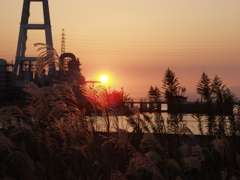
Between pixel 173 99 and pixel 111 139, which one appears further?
pixel 173 99

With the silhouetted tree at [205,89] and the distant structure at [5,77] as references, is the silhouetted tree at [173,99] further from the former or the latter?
the distant structure at [5,77]

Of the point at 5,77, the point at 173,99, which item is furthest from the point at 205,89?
the point at 5,77

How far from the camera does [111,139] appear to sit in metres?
4.96

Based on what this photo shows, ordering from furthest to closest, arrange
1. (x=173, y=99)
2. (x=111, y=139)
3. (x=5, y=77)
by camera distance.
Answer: (x=5, y=77) < (x=173, y=99) < (x=111, y=139)

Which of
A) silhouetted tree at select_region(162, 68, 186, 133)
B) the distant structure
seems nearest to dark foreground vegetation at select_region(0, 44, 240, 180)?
silhouetted tree at select_region(162, 68, 186, 133)

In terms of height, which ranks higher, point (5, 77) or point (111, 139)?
point (5, 77)

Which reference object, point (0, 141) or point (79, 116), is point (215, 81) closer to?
point (79, 116)

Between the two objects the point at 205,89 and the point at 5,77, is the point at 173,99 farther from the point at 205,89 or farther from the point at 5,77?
the point at 5,77

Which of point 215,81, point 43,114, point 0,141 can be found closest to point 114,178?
point 43,114

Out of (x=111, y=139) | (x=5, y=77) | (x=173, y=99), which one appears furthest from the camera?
(x=5, y=77)

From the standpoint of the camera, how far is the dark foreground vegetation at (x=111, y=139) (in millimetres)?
4523

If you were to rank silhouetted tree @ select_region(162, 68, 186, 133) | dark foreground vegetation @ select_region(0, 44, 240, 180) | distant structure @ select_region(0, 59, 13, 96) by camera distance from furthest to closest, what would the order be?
distant structure @ select_region(0, 59, 13, 96) < silhouetted tree @ select_region(162, 68, 186, 133) < dark foreground vegetation @ select_region(0, 44, 240, 180)

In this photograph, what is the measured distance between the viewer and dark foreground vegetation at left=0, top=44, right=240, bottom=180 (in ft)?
14.8

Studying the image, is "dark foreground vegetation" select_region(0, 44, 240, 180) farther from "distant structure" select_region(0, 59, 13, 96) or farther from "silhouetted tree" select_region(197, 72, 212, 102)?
"distant structure" select_region(0, 59, 13, 96)
